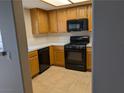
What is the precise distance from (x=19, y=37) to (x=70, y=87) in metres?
1.71

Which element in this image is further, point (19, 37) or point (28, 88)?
point (28, 88)

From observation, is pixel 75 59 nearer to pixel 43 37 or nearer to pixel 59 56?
pixel 59 56

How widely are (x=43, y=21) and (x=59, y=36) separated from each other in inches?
36.2

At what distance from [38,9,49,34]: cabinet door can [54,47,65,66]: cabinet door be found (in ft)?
2.80

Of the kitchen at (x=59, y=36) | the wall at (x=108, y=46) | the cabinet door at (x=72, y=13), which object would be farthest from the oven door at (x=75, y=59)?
the wall at (x=108, y=46)

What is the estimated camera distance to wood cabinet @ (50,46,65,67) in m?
3.81

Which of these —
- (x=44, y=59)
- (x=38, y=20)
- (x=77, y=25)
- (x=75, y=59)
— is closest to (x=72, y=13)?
(x=77, y=25)

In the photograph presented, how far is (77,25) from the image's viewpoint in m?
3.57

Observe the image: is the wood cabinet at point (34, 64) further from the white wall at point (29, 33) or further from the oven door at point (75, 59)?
the oven door at point (75, 59)

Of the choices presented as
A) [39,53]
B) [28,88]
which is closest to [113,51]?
[28,88]

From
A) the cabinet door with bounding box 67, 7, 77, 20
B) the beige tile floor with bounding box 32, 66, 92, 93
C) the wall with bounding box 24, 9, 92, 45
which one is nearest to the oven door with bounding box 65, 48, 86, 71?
the beige tile floor with bounding box 32, 66, 92, 93

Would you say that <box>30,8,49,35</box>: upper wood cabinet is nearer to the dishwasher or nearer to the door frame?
the dishwasher

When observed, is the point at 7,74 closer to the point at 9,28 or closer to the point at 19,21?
the point at 9,28

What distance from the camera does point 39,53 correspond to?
10.7 ft
